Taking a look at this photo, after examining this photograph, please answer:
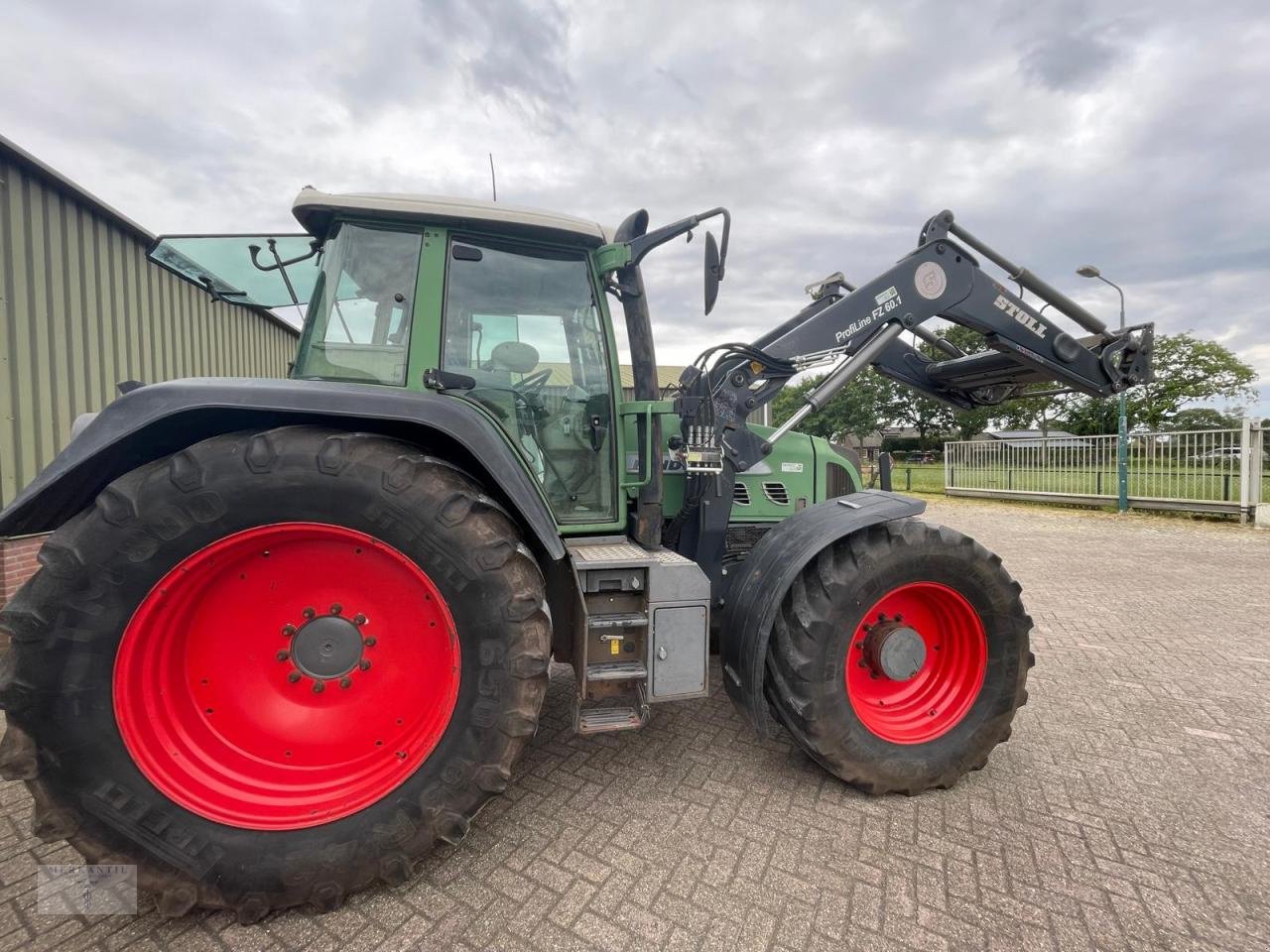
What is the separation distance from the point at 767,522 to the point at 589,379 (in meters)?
1.39

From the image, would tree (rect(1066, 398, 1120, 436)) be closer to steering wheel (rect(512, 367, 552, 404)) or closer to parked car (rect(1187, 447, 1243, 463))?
parked car (rect(1187, 447, 1243, 463))

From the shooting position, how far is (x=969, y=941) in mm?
1712

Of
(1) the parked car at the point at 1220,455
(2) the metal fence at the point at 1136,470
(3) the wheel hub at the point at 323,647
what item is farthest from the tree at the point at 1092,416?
(3) the wheel hub at the point at 323,647

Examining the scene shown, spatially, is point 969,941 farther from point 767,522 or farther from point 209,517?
point 209,517

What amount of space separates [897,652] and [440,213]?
267 cm

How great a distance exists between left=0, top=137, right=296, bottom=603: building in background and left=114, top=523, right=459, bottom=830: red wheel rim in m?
3.79

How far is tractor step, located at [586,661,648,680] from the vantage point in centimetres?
223

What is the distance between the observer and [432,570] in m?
1.91

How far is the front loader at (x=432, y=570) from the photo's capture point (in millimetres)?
1729

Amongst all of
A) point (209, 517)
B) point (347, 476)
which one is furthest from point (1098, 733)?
point (209, 517)

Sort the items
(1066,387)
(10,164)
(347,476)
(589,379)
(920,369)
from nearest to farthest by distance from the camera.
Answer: (347,476) < (589,379) < (1066,387) < (920,369) < (10,164)

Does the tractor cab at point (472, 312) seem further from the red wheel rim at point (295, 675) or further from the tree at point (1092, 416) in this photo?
the tree at point (1092, 416)

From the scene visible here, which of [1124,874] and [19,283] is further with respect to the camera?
[19,283]

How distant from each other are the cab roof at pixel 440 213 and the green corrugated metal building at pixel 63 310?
3.70 m
